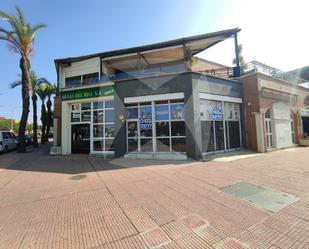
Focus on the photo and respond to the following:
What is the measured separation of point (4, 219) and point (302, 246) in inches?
229

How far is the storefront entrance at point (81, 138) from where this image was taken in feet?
47.0

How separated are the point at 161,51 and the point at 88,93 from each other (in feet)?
21.1

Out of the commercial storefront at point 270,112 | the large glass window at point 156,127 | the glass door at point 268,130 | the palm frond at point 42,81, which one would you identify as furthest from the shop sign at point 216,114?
the palm frond at point 42,81

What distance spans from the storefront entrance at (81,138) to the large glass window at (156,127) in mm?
3929

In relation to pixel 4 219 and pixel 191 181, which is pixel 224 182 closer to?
pixel 191 181

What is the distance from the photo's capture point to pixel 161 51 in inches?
587

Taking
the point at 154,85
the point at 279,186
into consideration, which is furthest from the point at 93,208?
the point at 154,85

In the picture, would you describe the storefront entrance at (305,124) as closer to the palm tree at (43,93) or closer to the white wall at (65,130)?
the white wall at (65,130)

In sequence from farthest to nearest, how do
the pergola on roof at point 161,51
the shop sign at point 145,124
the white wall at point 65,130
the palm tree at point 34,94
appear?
the palm tree at point 34,94
the white wall at point 65,130
the pergola on roof at point 161,51
the shop sign at point 145,124

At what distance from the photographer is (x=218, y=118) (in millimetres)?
12352

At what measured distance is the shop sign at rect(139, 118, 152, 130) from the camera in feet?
38.7

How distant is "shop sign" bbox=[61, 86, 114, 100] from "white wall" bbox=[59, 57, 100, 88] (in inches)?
104

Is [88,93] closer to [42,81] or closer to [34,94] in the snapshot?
[34,94]

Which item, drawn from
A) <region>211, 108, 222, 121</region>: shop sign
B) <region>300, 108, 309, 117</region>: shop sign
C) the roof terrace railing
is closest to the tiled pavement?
<region>211, 108, 222, 121</region>: shop sign
